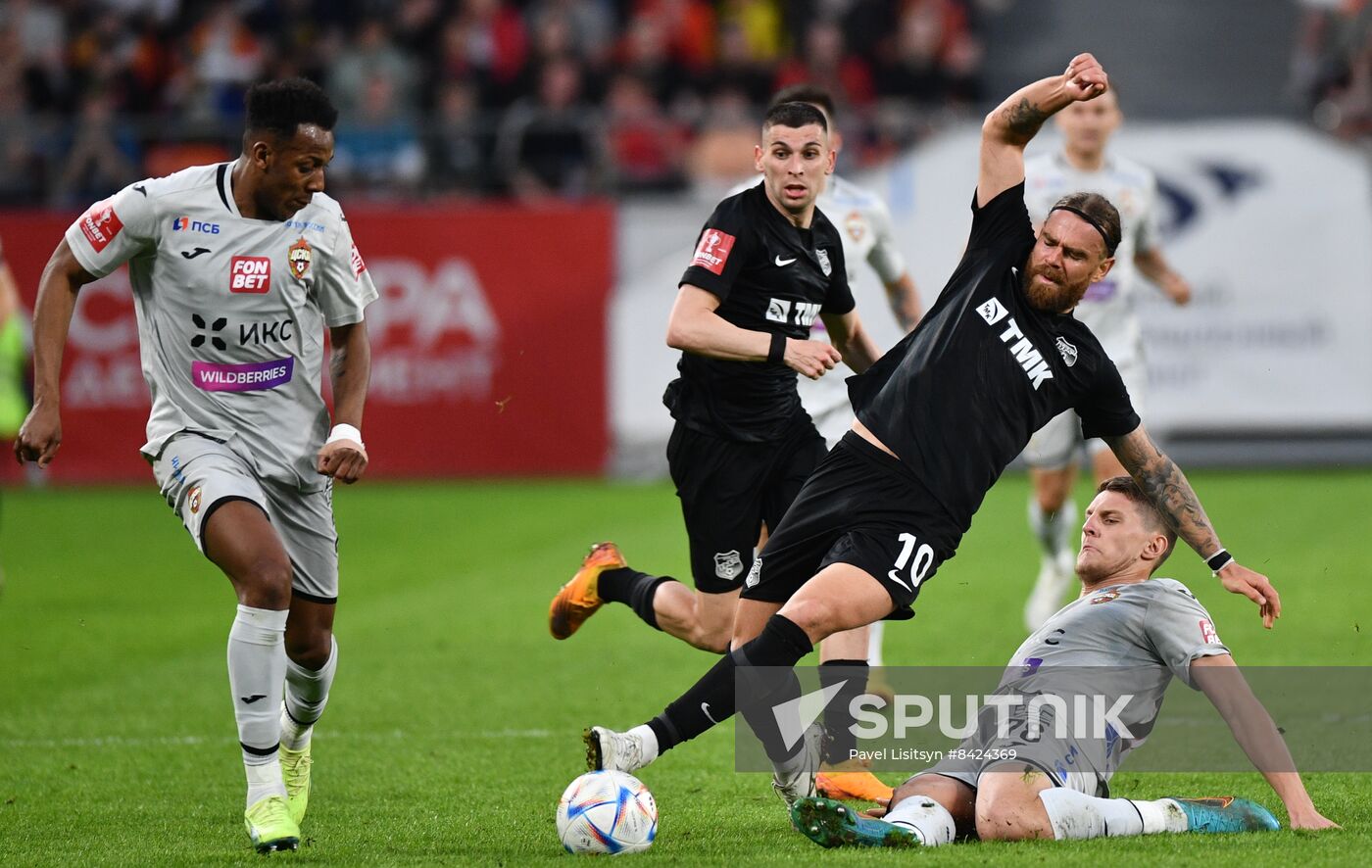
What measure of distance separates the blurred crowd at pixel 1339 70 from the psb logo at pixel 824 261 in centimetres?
1304

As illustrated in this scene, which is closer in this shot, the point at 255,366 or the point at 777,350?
the point at 777,350

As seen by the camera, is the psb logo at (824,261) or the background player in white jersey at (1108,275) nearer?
the psb logo at (824,261)

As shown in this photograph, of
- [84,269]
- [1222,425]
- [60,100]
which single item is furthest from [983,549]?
[60,100]

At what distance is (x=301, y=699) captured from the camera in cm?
618

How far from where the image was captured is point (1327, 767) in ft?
20.9

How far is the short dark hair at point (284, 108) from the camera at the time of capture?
18.5 feet

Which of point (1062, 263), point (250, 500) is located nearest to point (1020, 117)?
point (1062, 263)

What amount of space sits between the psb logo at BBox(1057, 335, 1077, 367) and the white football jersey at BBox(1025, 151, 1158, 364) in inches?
162

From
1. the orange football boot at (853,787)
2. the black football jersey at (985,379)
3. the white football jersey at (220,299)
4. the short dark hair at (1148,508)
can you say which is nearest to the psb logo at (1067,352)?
the black football jersey at (985,379)

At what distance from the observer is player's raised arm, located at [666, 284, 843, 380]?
5543mm

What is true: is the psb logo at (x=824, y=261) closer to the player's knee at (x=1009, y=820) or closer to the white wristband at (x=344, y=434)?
the white wristband at (x=344, y=434)

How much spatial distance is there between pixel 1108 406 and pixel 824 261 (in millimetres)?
1340

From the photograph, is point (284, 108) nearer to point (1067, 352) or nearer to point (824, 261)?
point (824, 261)

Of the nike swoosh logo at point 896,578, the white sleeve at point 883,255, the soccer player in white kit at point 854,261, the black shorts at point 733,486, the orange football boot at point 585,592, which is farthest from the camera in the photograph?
the white sleeve at point 883,255
